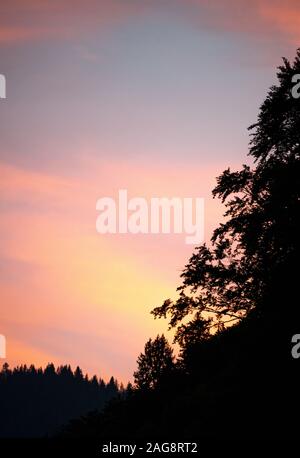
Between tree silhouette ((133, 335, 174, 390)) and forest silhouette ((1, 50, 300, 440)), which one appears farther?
tree silhouette ((133, 335, 174, 390))

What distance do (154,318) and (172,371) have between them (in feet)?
9.13

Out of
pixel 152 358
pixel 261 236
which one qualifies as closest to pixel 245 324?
pixel 261 236

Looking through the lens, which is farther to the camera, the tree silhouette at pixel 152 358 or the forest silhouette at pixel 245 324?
the tree silhouette at pixel 152 358

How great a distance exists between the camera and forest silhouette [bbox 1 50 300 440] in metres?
14.6

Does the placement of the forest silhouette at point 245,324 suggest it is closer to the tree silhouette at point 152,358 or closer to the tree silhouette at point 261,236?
the tree silhouette at point 261,236

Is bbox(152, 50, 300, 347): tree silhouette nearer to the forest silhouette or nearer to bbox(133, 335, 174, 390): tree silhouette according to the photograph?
the forest silhouette

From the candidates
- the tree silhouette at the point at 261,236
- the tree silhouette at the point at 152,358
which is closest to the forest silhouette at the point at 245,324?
the tree silhouette at the point at 261,236

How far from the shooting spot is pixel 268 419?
13422mm

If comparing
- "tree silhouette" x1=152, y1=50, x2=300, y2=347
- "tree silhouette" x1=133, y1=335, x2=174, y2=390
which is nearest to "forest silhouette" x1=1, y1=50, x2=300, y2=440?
"tree silhouette" x1=152, y1=50, x2=300, y2=347

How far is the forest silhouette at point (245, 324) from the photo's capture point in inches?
576

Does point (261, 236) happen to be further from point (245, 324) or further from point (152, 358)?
point (152, 358)

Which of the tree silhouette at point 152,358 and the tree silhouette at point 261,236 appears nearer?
the tree silhouette at point 261,236

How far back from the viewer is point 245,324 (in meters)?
21.2

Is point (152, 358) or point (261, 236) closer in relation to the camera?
point (261, 236)
